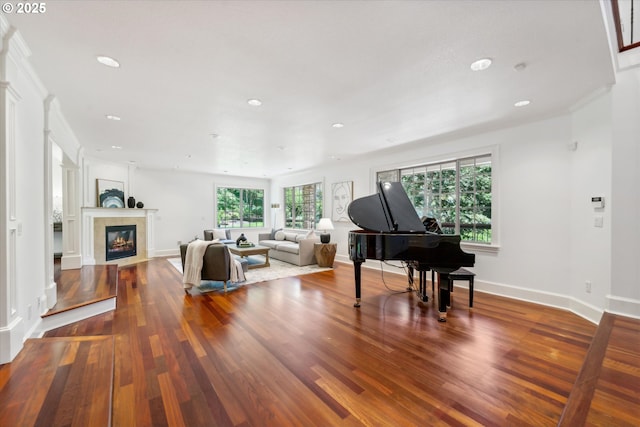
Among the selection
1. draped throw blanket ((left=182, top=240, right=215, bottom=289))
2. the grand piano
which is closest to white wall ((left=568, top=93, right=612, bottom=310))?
the grand piano

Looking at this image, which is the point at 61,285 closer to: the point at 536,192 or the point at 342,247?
the point at 342,247

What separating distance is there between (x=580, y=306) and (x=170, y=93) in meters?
5.54

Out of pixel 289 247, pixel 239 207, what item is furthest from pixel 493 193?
pixel 239 207

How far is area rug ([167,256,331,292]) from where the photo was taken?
15.3ft

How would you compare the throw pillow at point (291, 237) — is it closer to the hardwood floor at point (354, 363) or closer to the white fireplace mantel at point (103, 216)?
the hardwood floor at point (354, 363)

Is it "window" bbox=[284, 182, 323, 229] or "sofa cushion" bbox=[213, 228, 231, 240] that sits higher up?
"window" bbox=[284, 182, 323, 229]

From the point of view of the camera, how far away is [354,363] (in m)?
2.24

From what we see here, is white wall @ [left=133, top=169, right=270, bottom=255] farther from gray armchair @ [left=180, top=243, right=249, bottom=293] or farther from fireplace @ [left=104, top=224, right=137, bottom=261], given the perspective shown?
gray armchair @ [left=180, top=243, right=249, bottom=293]

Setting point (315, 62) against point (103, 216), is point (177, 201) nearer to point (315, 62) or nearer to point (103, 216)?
point (103, 216)

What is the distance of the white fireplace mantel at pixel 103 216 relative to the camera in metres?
5.91

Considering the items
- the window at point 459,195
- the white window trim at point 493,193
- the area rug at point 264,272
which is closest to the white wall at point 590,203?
the white window trim at point 493,193

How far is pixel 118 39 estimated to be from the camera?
197 cm

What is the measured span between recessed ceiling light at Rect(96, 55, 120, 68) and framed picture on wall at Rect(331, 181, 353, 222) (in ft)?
16.5

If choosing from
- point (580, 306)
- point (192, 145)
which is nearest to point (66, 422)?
point (192, 145)
